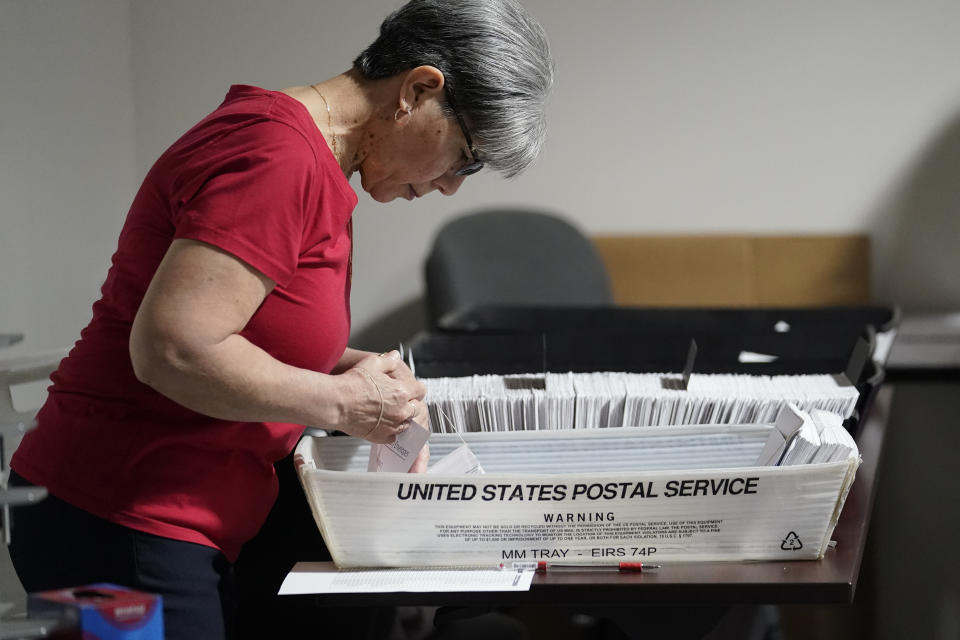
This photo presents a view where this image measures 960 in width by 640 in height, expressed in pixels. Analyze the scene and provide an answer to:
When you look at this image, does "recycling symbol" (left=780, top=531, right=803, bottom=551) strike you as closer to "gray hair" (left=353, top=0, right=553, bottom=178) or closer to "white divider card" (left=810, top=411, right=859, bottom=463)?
"white divider card" (left=810, top=411, right=859, bottom=463)

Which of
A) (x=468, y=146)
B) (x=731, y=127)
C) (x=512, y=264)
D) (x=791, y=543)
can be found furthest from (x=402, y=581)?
(x=731, y=127)

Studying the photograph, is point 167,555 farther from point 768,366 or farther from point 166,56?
point 166,56

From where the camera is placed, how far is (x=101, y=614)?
74 cm

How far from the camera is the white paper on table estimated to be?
896 mm

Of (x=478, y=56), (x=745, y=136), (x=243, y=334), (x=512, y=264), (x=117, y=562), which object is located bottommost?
(x=512, y=264)

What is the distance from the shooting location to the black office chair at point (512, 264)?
2996mm

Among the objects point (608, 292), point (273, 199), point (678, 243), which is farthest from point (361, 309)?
point (273, 199)

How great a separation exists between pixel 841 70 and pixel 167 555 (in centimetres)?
286

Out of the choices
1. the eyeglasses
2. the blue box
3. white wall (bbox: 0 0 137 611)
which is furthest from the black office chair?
the blue box

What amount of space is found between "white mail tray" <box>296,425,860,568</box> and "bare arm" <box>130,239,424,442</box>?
0.21 ft

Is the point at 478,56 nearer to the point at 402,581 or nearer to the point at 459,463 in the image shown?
the point at 459,463

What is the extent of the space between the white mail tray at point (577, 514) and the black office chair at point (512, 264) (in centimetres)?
203

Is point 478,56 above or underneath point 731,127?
above

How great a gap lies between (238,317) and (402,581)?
272 millimetres
